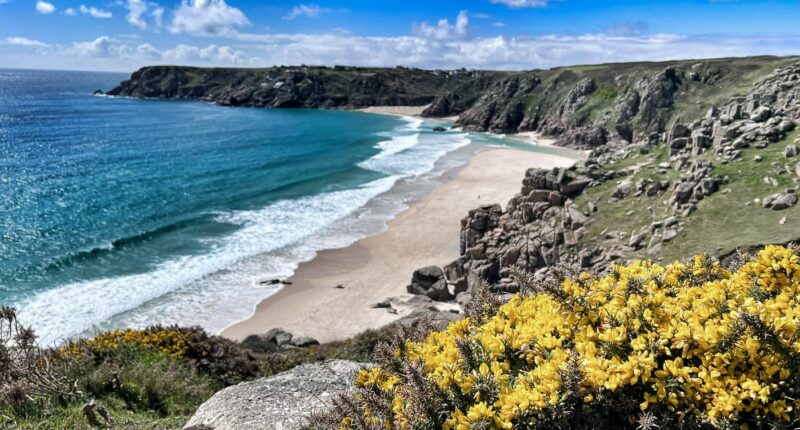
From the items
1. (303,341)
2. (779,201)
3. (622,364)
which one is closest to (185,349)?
(303,341)

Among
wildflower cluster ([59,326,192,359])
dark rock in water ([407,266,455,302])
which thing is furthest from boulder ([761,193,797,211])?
wildflower cluster ([59,326,192,359])

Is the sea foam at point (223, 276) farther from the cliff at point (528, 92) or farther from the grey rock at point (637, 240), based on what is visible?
the cliff at point (528, 92)

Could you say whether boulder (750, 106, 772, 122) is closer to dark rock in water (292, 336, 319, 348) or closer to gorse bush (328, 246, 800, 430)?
dark rock in water (292, 336, 319, 348)

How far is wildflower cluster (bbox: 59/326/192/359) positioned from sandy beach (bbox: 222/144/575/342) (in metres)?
8.40

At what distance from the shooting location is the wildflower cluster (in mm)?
11828

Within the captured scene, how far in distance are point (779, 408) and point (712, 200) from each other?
752 inches

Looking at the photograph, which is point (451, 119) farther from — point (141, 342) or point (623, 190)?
point (141, 342)

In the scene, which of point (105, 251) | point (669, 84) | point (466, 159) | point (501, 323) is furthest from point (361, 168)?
point (501, 323)

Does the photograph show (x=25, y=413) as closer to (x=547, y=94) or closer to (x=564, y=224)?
(x=564, y=224)

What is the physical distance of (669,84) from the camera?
74875 millimetres

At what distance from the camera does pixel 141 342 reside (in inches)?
494

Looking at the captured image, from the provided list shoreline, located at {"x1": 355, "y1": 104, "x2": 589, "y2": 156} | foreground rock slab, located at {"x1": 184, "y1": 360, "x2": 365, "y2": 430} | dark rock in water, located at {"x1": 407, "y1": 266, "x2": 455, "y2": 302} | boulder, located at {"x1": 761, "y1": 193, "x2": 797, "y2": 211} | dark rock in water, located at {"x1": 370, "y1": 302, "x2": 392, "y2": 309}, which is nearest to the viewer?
foreground rock slab, located at {"x1": 184, "y1": 360, "x2": 365, "y2": 430}

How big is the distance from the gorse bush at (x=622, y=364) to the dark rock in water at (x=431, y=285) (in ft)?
64.7

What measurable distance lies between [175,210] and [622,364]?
1592 inches
